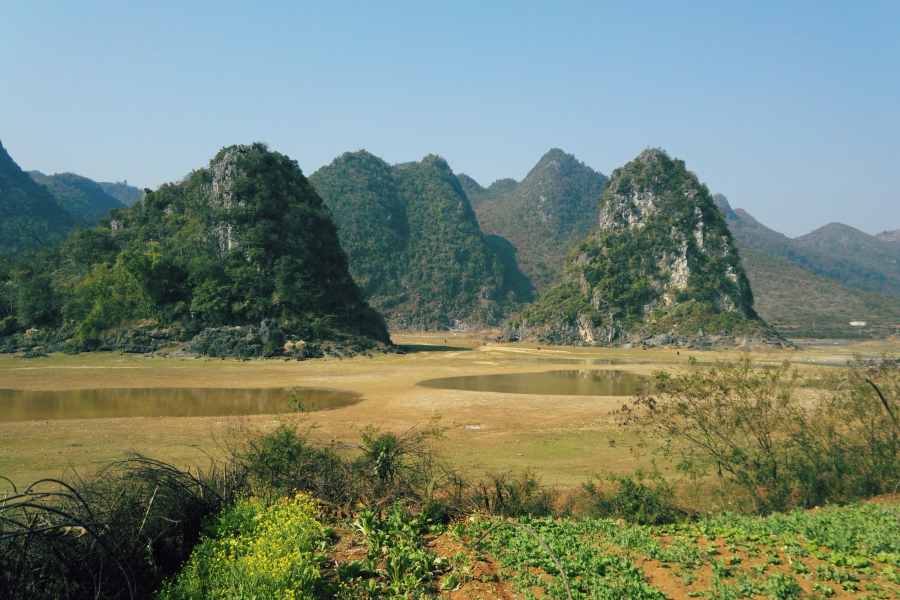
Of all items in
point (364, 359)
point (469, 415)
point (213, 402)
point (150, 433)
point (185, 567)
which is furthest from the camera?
point (364, 359)

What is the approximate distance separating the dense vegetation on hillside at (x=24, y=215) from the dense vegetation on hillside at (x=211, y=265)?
2469 centimetres

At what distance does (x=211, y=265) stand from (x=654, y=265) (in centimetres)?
7614

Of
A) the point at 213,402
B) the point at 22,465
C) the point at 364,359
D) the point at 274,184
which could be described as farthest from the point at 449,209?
the point at 22,465

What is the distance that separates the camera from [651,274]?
10088 cm

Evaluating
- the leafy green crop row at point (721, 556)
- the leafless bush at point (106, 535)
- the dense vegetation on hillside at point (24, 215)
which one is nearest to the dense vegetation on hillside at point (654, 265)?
the leafy green crop row at point (721, 556)

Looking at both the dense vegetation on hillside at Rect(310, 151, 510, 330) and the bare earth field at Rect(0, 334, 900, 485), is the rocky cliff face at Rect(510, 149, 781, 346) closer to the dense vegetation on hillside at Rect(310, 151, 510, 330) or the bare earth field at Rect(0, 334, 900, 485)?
the dense vegetation on hillside at Rect(310, 151, 510, 330)

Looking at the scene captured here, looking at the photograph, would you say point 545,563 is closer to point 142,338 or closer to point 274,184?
point 142,338

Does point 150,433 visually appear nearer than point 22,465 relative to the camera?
No

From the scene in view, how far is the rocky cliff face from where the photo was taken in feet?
297

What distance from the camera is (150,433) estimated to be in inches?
742

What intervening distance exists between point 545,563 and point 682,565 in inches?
65.3

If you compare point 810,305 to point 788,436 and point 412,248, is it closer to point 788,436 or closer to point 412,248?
point 412,248

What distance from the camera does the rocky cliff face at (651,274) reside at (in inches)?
3565

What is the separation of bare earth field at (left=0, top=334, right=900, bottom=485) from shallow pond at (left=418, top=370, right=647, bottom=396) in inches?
88.4
